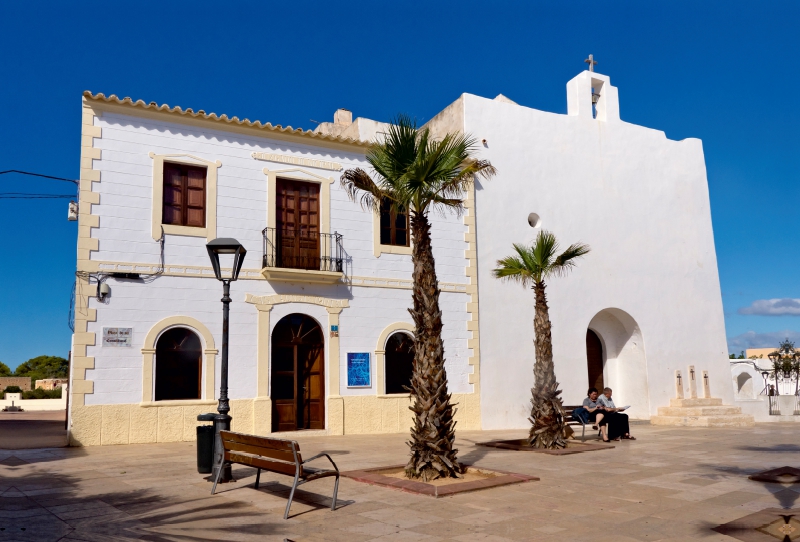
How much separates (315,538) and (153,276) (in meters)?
9.04

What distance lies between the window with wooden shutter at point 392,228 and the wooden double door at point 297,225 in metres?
1.66

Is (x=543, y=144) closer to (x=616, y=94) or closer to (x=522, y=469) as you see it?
(x=616, y=94)

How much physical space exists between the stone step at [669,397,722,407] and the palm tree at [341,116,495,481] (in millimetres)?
12699

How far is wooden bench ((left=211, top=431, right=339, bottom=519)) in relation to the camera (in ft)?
22.2

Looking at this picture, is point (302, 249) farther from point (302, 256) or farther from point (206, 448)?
point (206, 448)

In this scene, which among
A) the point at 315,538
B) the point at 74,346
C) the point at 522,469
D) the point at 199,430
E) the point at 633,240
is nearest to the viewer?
the point at 315,538

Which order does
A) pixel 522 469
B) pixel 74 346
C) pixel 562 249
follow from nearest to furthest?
1. pixel 522 469
2. pixel 74 346
3. pixel 562 249

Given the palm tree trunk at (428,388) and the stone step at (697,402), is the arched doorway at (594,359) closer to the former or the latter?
the stone step at (697,402)

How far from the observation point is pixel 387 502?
727 centimetres

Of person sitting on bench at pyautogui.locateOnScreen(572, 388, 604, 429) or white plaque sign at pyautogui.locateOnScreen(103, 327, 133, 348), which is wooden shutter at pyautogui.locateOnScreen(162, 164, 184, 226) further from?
person sitting on bench at pyautogui.locateOnScreen(572, 388, 604, 429)

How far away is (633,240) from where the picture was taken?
20.4 metres

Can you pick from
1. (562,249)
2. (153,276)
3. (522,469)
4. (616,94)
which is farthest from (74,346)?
(616,94)

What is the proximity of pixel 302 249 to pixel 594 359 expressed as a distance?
9815 millimetres

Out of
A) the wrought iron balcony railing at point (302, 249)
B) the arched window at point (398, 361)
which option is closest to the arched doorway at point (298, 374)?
the wrought iron balcony railing at point (302, 249)
